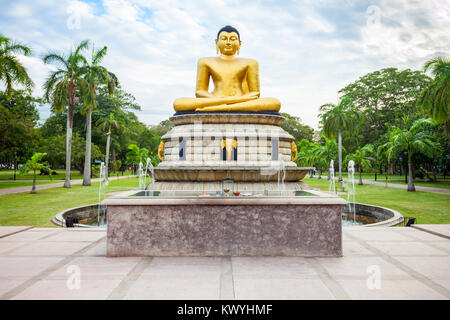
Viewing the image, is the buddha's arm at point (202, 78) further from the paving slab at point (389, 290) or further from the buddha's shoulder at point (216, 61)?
the paving slab at point (389, 290)

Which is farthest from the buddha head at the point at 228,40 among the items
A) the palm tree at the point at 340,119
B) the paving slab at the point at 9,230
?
the palm tree at the point at 340,119

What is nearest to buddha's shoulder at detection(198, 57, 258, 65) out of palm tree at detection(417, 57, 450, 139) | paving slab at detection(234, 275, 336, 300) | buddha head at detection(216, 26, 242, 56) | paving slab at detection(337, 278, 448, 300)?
buddha head at detection(216, 26, 242, 56)

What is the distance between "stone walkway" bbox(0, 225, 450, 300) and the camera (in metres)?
3.90

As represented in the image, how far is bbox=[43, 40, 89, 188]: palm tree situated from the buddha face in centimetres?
1380

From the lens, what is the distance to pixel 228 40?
12141mm

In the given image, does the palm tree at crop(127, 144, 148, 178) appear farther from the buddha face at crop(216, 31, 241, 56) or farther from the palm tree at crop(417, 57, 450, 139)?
the palm tree at crop(417, 57, 450, 139)

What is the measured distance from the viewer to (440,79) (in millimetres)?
15312

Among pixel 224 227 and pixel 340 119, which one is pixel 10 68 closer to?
pixel 224 227

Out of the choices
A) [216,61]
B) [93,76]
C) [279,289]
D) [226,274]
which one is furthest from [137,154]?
[279,289]

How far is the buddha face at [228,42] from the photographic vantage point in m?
12.1

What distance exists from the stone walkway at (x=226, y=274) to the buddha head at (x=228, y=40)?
8.67m

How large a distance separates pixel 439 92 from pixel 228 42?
10770mm
